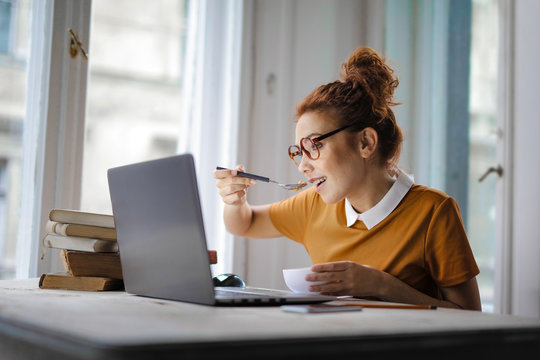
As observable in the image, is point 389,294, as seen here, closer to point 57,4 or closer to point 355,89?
point 355,89

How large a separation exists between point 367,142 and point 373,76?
0.61 feet

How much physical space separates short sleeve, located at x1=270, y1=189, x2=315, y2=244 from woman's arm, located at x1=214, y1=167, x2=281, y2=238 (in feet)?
0.10

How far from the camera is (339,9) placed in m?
2.69

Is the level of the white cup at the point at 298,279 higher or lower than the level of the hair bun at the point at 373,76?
lower

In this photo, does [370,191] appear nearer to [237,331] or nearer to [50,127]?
[237,331]

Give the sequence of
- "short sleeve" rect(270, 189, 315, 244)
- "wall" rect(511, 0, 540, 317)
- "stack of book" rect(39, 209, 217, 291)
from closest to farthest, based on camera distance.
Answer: "stack of book" rect(39, 209, 217, 291), "short sleeve" rect(270, 189, 315, 244), "wall" rect(511, 0, 540, 317)

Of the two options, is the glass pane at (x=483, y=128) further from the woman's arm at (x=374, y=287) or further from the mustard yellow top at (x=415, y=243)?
the woman's arm at (x=374, y=287)

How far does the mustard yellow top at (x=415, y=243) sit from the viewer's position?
1.32 metres

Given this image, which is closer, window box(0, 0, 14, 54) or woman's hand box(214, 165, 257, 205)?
woman's hand box(214, 165, 257, 205)

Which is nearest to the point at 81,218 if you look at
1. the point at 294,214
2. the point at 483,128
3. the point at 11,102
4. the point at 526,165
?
the point at 294,214

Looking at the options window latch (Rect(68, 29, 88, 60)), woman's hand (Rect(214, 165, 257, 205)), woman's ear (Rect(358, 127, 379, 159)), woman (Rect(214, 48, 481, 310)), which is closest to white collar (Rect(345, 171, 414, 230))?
woman (Rect(214, 48, 481, 310))

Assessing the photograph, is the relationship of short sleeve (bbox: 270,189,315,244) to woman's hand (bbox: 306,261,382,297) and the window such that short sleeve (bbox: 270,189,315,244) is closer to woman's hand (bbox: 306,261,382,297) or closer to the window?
woman's hand (bbox: 306,261,382,297)

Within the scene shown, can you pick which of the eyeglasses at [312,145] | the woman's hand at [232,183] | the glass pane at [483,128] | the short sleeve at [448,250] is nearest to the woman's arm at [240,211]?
the woman's hand at [232,183]

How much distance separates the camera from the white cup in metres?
1.12
